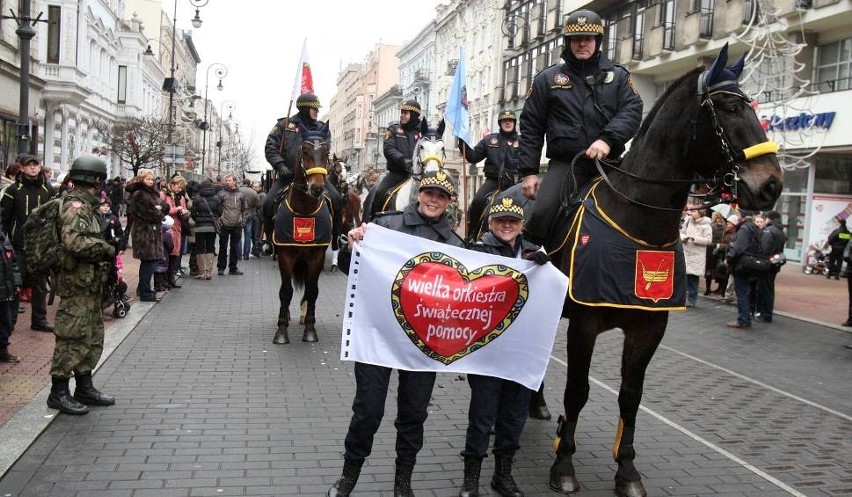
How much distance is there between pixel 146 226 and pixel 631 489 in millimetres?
10316

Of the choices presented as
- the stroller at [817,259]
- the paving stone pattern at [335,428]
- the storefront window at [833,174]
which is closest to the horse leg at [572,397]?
the paving stone pattern at [335,428]

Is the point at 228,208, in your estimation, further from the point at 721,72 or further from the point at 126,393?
the point at 721,72

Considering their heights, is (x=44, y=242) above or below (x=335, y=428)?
above

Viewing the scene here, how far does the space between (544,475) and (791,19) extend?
23.6m

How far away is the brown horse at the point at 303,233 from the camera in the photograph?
33.7 feet

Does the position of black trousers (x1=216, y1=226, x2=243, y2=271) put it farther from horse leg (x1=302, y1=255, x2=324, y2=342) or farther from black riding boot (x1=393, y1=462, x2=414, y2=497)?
black riding boot (x1=393, y1=462, x2=414, y2=497)

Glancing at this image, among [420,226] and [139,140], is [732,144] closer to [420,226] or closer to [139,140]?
[420,226]

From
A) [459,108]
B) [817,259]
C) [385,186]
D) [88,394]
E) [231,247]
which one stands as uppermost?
[459,108]

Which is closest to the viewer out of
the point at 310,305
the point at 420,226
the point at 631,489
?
the point at 420,226

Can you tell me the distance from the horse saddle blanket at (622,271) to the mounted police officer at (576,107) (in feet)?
2.13

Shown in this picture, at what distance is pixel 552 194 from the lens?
6.18 metres

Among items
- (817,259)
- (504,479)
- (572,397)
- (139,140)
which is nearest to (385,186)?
(572,397)

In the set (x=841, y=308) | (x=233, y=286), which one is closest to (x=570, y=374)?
(x=233, y=286)

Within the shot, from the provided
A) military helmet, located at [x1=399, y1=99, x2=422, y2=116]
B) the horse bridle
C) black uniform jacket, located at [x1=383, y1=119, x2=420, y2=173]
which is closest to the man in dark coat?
black uniform jacket, located at [x1=383, y1=119, x2=420, y2=173]
